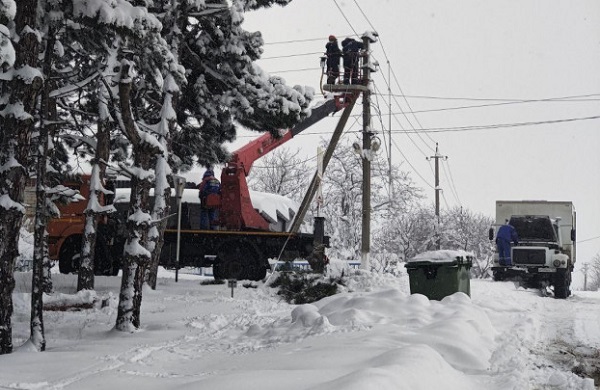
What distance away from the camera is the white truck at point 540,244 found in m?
20.4

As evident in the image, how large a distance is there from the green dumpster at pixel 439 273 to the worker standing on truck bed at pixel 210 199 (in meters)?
6.93

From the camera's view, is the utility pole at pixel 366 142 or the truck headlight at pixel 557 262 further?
the utility pole at pixel 366 142

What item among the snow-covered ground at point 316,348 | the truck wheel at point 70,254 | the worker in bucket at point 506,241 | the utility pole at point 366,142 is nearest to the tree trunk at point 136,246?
the snow-covered ground at point 316,348

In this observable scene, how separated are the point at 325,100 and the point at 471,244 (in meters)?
41.7

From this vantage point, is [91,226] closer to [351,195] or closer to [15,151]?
[15,151]

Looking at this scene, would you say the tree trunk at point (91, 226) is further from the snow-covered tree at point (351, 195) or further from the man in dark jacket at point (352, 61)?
the snow-covered tree at point (351, 195)

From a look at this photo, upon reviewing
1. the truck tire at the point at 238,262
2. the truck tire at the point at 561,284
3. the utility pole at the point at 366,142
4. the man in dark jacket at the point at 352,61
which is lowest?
the truck tire at the point at 561,284

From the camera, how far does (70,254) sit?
18.1 meters

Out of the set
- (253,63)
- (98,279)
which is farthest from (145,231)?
(98,279)

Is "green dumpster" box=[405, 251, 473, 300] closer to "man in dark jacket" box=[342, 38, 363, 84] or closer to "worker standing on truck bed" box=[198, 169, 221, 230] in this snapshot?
"worker standing on truck bed" box=[198, 169, 221, 230]

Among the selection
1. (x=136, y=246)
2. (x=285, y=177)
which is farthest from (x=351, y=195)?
(x=136, y=246)

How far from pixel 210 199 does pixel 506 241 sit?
960 cm

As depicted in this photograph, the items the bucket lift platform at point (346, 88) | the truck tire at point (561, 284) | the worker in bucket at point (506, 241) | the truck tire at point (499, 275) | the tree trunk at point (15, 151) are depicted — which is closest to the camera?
the tree trunk at point (15, 151)

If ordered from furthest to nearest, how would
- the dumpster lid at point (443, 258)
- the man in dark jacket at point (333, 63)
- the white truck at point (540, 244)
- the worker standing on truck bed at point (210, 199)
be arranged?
the man in dark jacket at point (333, 63) → the white truck at point (540, 244) → the worker standing on truck bed at point (210, 199) → the dumpster lid at point (443, 258)
